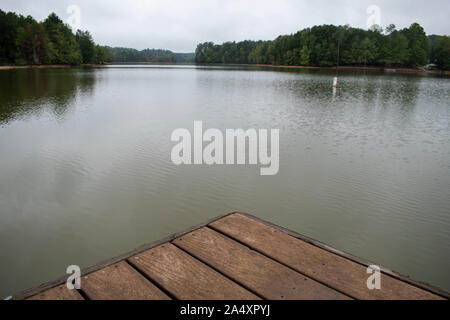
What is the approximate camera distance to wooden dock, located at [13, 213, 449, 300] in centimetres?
195

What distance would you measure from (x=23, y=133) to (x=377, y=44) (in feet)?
332

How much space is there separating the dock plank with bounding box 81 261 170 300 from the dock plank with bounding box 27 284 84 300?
2.2 inches

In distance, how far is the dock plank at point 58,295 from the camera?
187cm

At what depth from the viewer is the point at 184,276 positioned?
211 cm

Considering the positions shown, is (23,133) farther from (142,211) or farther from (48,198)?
(142,211)

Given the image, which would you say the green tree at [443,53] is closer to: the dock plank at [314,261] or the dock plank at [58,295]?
the dock plank at [314,261]

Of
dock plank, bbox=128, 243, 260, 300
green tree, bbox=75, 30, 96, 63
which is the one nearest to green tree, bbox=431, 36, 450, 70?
green tree, bbox=75, 30, 96, 63

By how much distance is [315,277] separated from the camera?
214 centimetres

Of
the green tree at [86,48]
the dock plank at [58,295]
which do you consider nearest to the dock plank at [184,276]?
the dock plank at [58,295]

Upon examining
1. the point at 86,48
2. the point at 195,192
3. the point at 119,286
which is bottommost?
the point at 195,192

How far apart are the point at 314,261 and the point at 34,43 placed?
75.1 metres

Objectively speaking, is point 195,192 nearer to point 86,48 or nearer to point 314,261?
point 314,261

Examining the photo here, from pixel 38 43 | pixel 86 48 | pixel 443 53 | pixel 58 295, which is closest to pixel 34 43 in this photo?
pixel 38 43
